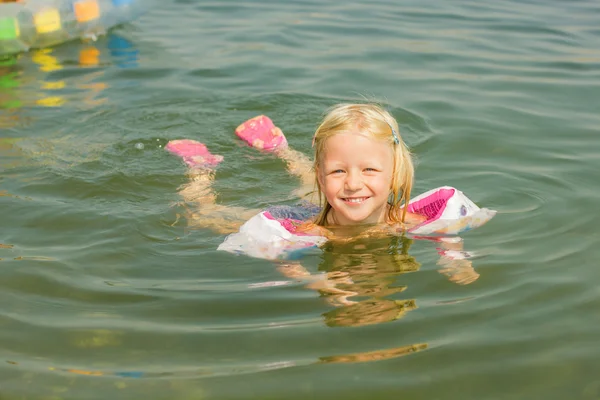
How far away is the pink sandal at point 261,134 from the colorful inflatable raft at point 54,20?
12.5 ft

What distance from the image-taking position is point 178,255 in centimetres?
486

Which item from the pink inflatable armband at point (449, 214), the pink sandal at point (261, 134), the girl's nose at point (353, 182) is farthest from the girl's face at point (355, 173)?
the pink sandal at point (261, 134)

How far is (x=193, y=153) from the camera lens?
6.41 meters

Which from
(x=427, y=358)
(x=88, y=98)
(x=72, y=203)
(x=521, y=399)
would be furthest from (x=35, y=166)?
(x=521, y=399)

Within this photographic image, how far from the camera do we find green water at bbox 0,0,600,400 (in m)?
3.50

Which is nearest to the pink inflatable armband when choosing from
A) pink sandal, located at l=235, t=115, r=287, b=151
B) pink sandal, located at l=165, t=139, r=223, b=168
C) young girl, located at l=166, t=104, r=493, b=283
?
young girl, located at l=166, t=104, r=493, b=283

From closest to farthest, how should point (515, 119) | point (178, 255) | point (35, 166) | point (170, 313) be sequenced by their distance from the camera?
point (170, 313)
point (178, 255)
point (35, 166)
point (515, 119)

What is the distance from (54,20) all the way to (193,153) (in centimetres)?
418

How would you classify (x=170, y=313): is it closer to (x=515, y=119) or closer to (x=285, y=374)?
(x=285, y=374)

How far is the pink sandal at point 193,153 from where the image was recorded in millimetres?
6301

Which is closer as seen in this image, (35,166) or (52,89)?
(35,166)

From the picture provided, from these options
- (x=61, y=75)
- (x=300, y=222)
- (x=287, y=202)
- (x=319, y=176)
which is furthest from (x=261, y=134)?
(x=61, y=75)

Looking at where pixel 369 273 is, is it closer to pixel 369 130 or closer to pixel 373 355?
pixel 369 130

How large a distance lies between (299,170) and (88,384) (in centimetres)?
321
